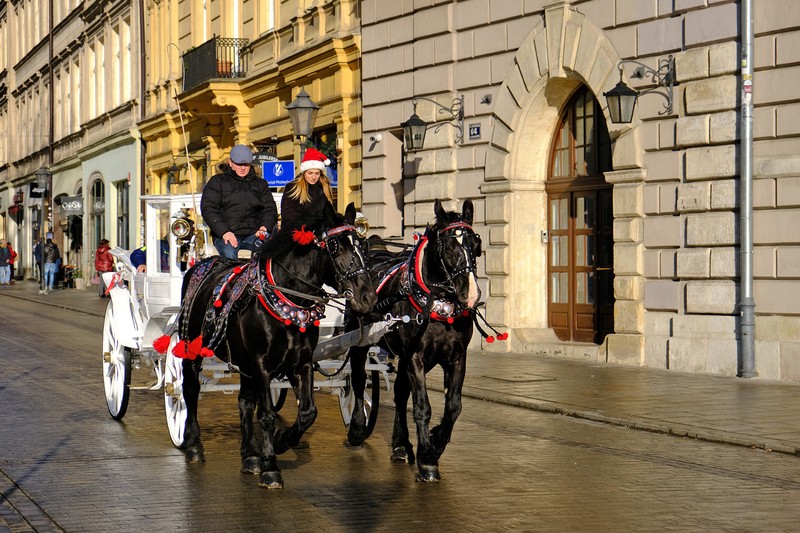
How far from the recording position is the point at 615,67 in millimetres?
17781

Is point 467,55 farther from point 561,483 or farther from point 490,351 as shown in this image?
point 561,483

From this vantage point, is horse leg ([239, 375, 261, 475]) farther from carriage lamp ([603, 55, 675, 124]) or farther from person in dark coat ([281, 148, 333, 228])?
Answer: carriage lamp ([603, 55, 675, 124])

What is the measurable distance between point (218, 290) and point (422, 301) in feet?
5.13

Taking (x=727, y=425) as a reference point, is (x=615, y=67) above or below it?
above

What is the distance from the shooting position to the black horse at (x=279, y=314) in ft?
28.3

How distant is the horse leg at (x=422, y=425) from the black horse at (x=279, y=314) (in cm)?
68

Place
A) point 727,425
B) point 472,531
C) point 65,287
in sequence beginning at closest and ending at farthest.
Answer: point 472,531 < point 727,425 < point 65,287

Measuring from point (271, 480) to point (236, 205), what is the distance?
9.92 feet

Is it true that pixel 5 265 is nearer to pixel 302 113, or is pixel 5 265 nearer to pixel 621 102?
pixel 302 113

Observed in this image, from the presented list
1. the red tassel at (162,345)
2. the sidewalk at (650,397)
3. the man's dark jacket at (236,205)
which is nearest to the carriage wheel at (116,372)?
the red tassel at (162,345)

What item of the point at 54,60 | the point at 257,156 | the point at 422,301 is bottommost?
the point at 422,301

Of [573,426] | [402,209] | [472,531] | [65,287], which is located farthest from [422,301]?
[65,287]

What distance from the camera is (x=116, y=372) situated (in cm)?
1237

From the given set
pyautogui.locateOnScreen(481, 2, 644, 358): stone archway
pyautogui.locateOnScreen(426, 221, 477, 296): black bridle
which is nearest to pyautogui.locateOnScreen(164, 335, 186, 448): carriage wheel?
pyautogui.locateOnScreen(426, 221, 477, 296): black bridle
